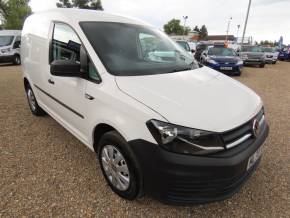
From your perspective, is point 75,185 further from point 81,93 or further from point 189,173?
point 189,173

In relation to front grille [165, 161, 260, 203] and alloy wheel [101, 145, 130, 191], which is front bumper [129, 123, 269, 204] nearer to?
front grille [165, 161, 260, 203]

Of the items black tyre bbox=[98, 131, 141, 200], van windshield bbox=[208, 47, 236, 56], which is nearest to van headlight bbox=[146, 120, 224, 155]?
black tyre bbox=[98, 131, 141, 200]

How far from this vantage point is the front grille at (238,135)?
1957mm

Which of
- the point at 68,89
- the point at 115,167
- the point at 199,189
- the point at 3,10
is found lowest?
the point at 115,167

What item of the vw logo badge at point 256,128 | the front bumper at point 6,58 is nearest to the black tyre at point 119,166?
the vw logo badge at point 256,128

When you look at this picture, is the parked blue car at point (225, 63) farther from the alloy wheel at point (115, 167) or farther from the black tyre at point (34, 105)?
the alloy wheel at point (115, 167)

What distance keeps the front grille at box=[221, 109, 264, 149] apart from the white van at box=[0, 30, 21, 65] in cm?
1481

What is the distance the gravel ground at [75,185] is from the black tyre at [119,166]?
158 mm

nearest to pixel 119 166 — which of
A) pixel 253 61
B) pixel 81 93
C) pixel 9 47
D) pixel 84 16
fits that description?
pixel 81 93

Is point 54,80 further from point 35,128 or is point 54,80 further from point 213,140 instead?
point 213,140

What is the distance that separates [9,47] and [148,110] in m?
14.6

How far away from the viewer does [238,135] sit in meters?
2.05

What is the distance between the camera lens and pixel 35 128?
423 cm

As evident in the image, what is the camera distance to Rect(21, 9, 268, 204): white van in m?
1.90
